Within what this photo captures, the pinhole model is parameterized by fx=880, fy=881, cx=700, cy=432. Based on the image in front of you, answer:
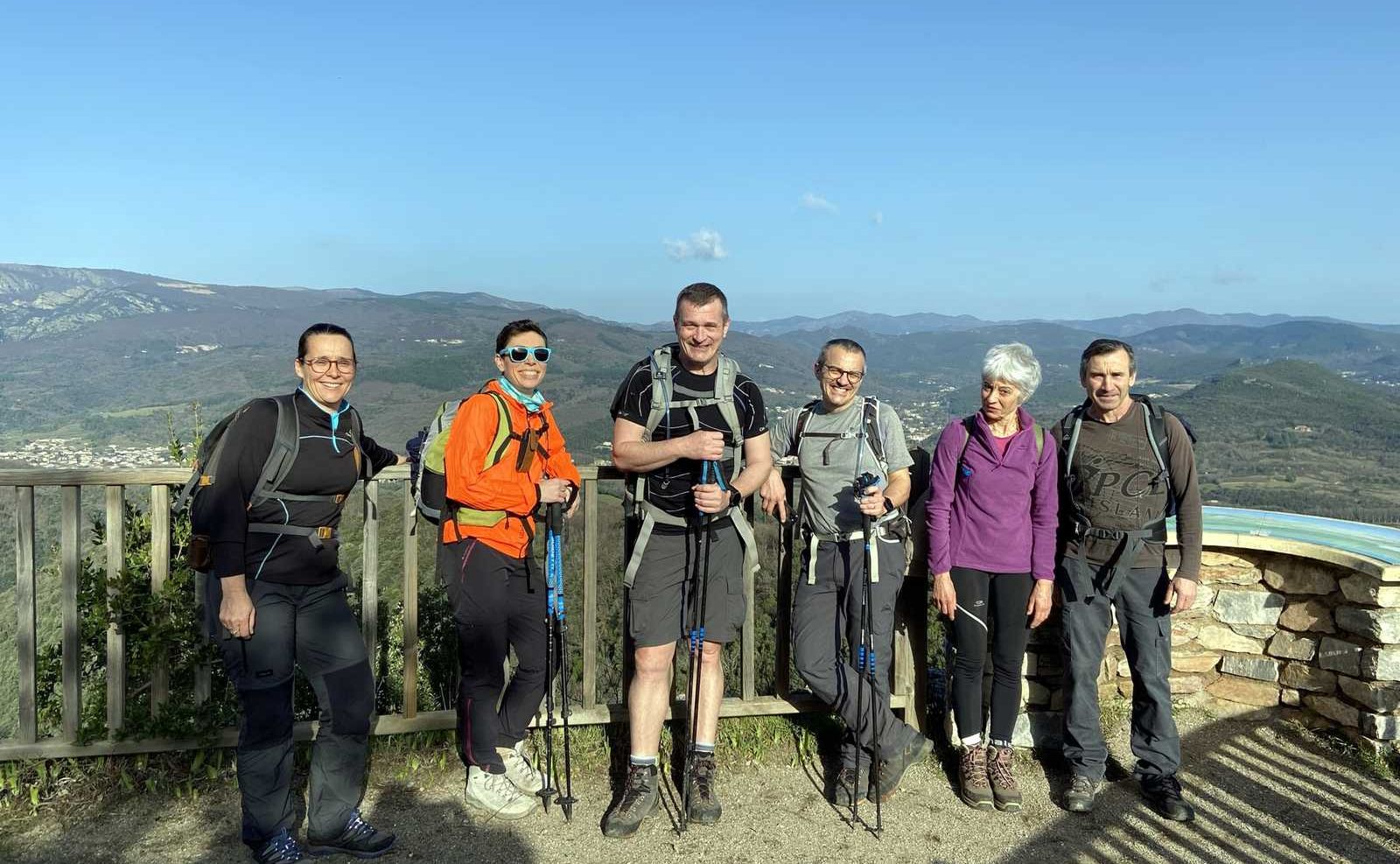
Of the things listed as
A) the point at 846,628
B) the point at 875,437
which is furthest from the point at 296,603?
the point at 875,437

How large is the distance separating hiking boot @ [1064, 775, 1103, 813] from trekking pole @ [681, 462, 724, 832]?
1.95 meters

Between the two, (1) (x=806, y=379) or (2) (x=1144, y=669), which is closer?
(2) (x=1144, y=669)

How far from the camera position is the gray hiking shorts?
418 cm

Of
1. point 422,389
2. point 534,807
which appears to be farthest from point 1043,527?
point 422,389

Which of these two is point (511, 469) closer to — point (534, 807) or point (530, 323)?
point (530, 323)

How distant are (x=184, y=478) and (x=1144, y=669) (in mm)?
4893

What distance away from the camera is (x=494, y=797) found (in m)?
4.32

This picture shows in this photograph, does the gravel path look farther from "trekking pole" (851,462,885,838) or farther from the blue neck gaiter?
the blue neck gaiter

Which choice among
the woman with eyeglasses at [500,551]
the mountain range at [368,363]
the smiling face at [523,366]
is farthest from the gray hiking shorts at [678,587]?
the mountain range at [368,363]

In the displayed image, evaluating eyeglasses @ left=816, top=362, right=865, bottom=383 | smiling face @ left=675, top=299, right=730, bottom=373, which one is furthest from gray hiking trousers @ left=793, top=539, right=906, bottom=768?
smiling face @ left=675, top=299, right=730, bottom=373

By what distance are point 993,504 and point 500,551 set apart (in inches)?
94.6

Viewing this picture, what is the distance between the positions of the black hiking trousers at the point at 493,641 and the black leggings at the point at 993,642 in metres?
2.14

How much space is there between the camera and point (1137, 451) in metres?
4.39

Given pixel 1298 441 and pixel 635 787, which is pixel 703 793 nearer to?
pixel 635 787
